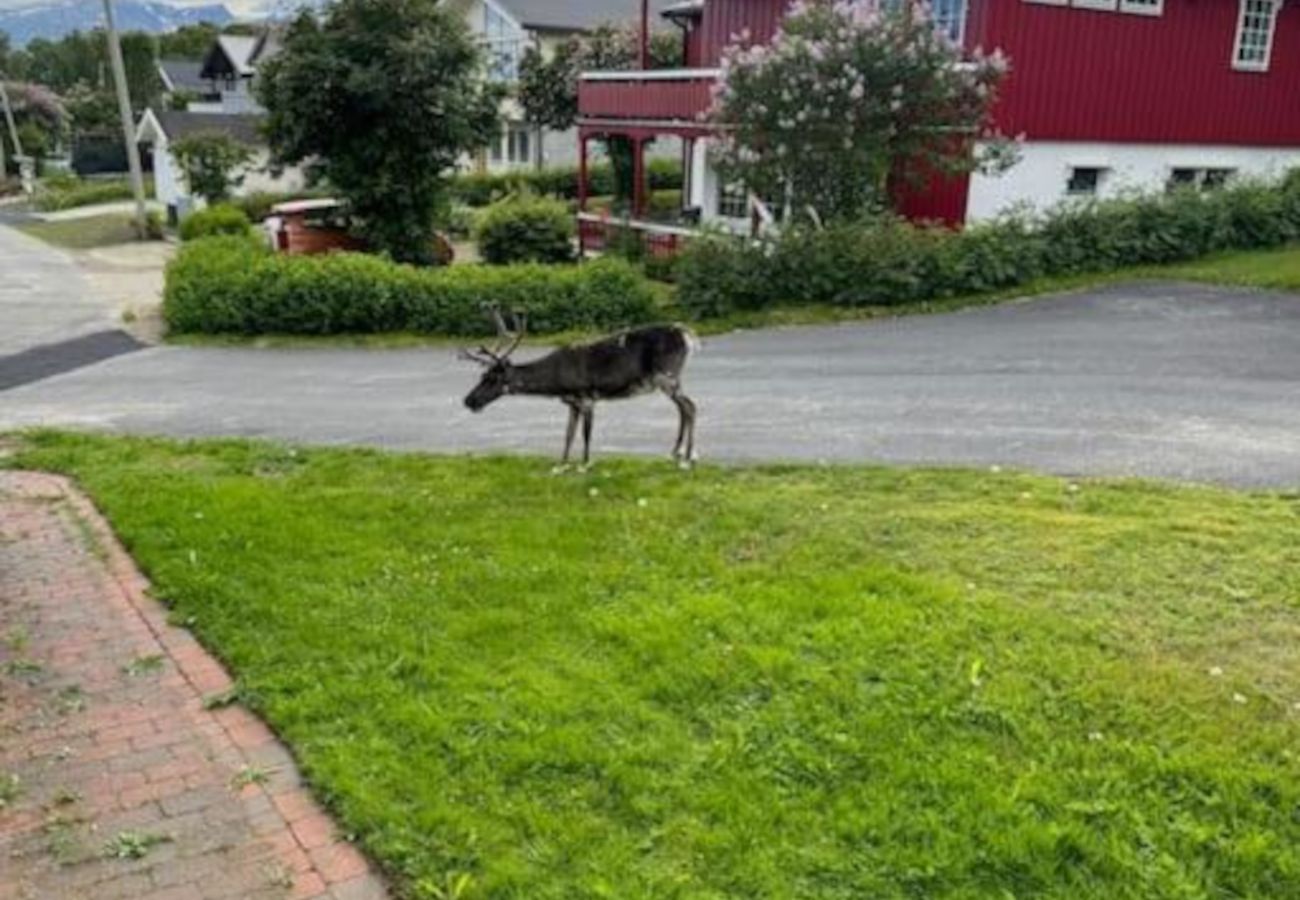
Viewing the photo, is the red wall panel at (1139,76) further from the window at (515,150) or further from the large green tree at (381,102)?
the window at (515,150)

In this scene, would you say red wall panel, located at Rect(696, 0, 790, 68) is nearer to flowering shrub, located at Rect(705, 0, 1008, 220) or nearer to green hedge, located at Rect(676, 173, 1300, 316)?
flowering shrub, located at Rect(705, 0, 1008, 220)

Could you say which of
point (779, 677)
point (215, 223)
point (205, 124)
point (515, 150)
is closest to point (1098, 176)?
point (779, 677)

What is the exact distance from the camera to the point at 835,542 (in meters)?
6.09

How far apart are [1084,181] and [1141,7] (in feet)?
9.38

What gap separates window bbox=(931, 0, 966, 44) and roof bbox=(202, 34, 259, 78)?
49909 millimetres

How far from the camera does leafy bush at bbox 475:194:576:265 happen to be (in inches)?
881

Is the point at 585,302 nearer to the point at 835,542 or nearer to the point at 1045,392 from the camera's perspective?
the point at 1045,392

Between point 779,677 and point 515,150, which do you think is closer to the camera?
point 779,677

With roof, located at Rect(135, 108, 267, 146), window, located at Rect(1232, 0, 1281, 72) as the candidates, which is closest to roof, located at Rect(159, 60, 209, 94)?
roof, located at Rect(135, 108, 267, 146)

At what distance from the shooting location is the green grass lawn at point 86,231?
1346 inches

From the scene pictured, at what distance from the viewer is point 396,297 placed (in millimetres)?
16500

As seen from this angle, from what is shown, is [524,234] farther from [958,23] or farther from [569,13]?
[569,13]

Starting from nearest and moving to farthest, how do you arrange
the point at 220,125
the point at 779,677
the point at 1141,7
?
the point at 779,677 → the point at 1141,7 → the point at 220,125

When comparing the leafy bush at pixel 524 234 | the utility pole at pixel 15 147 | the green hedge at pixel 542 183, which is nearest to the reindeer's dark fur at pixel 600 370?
the leafy bush at pixel 524 234
